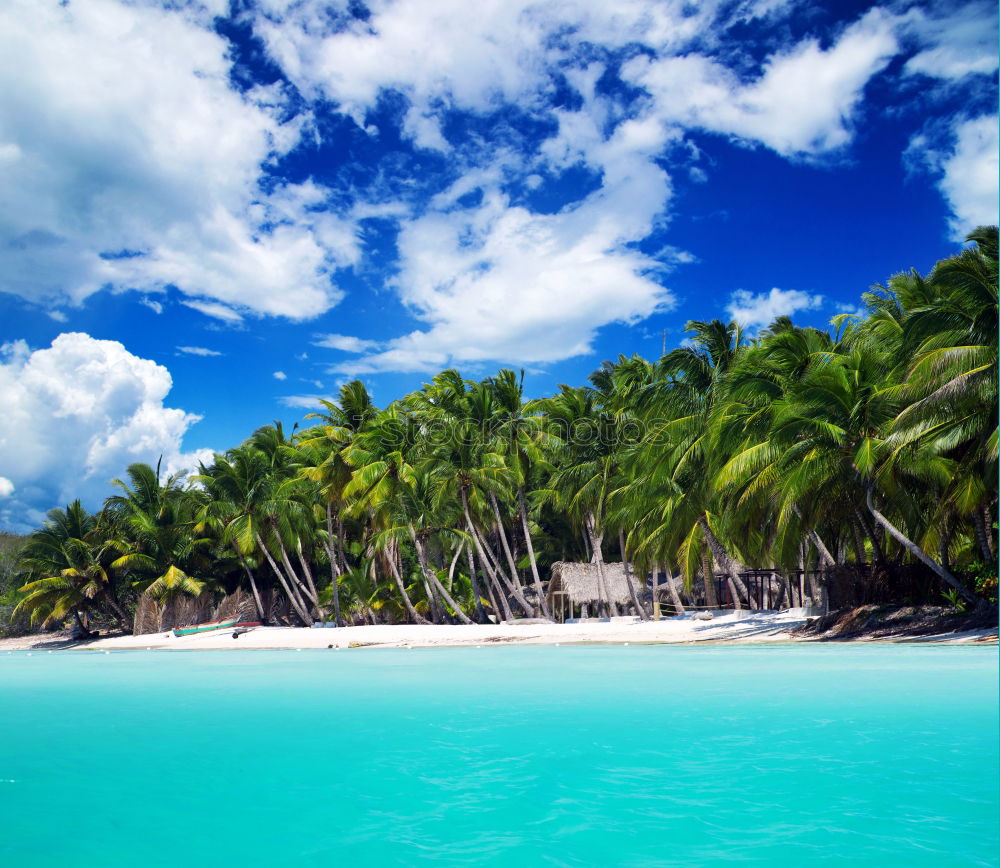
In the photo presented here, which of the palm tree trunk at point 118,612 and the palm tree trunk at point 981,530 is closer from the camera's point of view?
the palm tree trunk at point 981,530

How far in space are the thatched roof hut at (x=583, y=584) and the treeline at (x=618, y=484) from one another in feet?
2.12

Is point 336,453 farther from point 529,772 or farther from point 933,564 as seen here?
point 529,772

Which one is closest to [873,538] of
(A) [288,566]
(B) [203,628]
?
(A) [288,566]

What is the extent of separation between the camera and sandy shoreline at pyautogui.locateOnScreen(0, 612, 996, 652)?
16391 millimetres

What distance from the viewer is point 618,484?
23.0 meters

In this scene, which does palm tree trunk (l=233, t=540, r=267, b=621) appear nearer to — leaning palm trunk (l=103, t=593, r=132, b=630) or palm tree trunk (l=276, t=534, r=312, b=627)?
palm tree trunk (l=276, t=534, r=312, b=627)

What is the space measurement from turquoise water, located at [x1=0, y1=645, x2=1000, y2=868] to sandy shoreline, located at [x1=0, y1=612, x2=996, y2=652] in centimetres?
598

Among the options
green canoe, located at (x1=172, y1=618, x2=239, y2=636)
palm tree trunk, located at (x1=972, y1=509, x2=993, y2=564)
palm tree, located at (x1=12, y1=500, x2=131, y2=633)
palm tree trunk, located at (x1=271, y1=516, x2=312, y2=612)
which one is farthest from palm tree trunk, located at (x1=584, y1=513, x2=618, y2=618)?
palm tree, located at (x1=12, y1=500, x2=131, y2=633)

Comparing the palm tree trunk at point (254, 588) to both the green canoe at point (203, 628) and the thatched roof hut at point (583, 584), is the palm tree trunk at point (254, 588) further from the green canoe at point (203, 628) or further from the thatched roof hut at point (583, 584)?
the thatched roof hut at point (583, 584)

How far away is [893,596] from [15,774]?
48.2 ft

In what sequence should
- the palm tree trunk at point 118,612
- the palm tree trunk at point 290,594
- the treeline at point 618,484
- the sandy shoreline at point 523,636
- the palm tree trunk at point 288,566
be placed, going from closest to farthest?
the treeline at point 618,484, the sandy shoreline at point 523,636, the palm tree trunk at point 288,566, the palm tree trunk at point 290,594, the palm tree trunk at point 118,612

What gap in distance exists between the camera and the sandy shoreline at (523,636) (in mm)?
16391

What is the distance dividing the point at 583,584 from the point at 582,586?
7 cm

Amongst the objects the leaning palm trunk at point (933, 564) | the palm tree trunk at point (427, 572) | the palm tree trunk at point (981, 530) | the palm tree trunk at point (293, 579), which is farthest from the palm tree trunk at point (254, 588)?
the palm tree trunk at point (981, 530)
